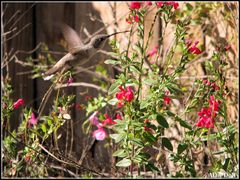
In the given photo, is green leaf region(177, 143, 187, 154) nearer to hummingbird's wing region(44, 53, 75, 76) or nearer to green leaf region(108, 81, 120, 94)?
green leaf region(108, 81, 120, 94)

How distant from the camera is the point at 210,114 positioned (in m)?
2.53

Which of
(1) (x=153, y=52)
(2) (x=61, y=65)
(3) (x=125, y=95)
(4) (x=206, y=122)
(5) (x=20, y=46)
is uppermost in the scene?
(5) (x=20, y=46)

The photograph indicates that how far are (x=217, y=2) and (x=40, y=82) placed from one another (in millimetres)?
1939

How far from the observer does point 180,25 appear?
2.24m

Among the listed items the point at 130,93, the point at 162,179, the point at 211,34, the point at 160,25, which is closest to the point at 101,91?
the point at 160,25

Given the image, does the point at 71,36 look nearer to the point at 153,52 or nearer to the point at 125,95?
the point at 125,95

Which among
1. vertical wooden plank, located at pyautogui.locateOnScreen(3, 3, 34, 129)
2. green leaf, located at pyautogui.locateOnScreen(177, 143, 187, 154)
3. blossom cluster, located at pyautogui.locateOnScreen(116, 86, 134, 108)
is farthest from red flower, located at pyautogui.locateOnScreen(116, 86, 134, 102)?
vertical wooden plank, located at pyautogui.locateOnScreen(3, 3, 34, 129)

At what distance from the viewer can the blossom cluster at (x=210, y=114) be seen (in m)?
2.43

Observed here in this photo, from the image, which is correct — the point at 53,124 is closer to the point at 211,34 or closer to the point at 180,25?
the point at 180,25

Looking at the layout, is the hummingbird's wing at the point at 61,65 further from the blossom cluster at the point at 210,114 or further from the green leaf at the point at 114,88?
the blossom cluster at the point at 210,114

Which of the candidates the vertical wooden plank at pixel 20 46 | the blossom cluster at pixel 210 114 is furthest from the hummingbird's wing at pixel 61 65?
the vertical wooden plank at pixel 20 46

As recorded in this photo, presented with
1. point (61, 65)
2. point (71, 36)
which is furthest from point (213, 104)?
point (71, 36)

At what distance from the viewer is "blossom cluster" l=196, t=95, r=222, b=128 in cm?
243

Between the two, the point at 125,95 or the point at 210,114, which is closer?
the point at 125,95
